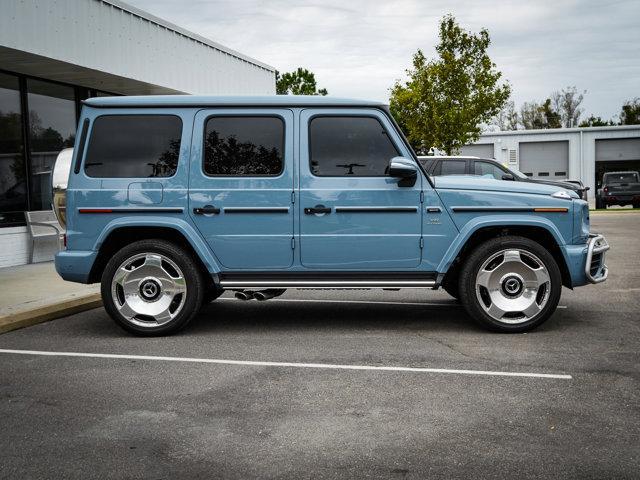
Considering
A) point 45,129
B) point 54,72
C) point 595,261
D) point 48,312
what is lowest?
point 48,312

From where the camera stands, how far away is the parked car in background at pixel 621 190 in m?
33.0

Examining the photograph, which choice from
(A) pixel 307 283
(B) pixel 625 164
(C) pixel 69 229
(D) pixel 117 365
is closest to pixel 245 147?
(A) pixel 307 283

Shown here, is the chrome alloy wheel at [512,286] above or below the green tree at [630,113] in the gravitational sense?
below

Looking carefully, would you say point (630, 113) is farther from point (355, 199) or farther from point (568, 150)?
point (355, 199)

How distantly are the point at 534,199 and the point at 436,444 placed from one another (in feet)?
11.1

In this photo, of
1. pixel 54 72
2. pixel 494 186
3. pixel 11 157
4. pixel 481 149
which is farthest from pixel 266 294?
pixel 481 149

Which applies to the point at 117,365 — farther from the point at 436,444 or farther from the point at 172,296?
the point at 436,444

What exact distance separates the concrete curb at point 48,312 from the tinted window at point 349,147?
3.43m

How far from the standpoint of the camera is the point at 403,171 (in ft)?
20.8

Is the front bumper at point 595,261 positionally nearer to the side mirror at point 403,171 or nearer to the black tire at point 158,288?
the side mirror at point 403,171

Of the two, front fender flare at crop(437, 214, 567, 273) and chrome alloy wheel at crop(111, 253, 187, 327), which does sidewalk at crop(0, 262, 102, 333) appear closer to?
chrome alloy wheel at crop(111, 253, 187, 327)

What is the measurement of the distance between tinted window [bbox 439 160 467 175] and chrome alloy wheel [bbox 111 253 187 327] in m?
11.3

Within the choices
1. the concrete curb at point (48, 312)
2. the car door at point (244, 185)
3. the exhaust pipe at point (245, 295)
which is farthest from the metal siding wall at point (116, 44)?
the exhaust pipe at point (245, 295)

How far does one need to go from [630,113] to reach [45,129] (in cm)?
7372
